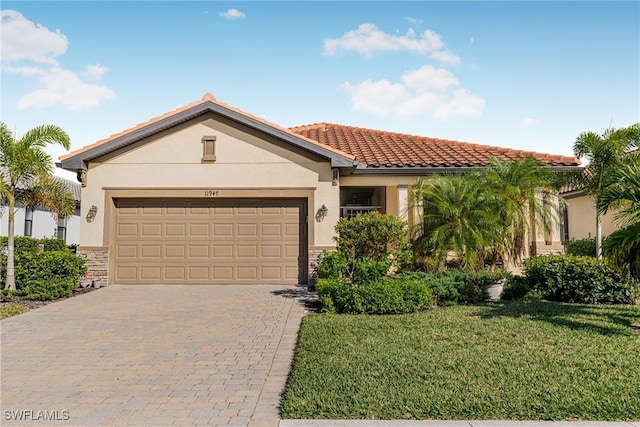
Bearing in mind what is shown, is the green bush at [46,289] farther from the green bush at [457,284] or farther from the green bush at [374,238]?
the green bush at [457,284]

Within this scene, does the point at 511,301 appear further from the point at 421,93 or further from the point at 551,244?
the point at 421,93

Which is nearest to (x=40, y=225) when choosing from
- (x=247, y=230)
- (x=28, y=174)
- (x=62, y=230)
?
(x=62, y=230)

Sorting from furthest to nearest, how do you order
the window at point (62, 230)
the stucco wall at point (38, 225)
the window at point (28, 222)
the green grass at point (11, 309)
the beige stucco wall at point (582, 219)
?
the window at point (62, 230) → the window at point (28, 222) → the beige stucco wall at point (582, 219) → the stucco wall at point (38, 225) → the green grass at point (11, 309)

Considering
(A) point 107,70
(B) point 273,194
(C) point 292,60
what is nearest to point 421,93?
(C) point 292,60

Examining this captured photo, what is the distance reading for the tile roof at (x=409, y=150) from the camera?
1288 centimetres

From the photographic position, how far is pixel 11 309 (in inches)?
351

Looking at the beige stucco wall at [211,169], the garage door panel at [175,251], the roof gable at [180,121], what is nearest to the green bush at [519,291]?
the beige stucco wall at [211,169]

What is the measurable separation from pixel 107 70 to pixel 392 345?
9981 mm

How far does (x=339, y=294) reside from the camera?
8.60m

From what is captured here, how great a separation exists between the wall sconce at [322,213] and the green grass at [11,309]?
7.38 m

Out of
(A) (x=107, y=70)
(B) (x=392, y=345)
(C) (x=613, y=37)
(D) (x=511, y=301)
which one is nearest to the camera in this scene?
(B) (x=392, y=345)

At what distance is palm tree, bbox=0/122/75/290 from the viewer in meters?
10.5

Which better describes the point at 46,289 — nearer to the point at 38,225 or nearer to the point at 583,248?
the point at 38,225

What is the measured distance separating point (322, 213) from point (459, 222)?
3.96m
